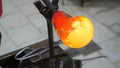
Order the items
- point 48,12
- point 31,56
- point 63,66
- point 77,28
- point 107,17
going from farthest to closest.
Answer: point 107,17, point 31,56, point 63,66, point 48,12, point 77,28

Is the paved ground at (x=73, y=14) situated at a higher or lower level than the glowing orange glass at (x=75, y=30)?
lower

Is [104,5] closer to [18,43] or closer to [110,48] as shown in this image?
[110,48]

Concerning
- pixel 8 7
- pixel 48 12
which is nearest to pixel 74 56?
pixel 8 7

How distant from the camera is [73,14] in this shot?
2.47 metres

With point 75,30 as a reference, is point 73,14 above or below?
below

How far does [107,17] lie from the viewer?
241cm

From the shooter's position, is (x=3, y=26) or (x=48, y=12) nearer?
(x=48, y=12)

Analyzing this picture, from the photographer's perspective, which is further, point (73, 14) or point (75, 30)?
point (73, 14)

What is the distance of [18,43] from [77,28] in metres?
1.61

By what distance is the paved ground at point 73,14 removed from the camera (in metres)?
2.03

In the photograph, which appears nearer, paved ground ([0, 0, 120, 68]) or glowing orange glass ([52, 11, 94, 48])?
glowing orange glass ([52, 11, 94, 48])

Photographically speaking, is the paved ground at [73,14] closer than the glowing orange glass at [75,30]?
Result: No

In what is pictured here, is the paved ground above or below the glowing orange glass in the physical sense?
below

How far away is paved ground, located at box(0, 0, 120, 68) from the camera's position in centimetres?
203
